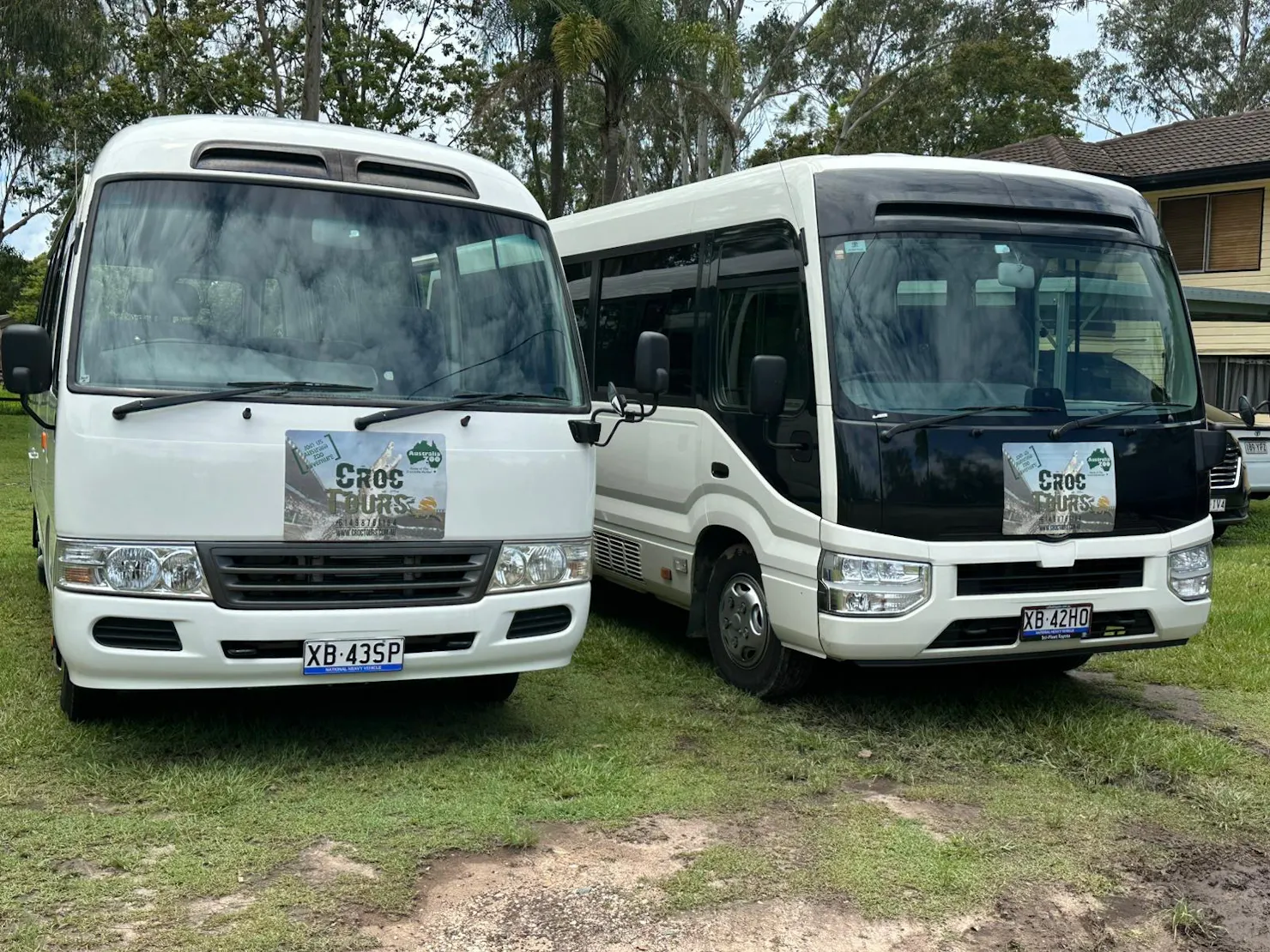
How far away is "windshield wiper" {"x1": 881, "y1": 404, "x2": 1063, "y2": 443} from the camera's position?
236 inches

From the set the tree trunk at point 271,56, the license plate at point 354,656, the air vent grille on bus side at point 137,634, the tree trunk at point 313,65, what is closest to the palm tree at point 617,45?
the tree trunk at point 313,65

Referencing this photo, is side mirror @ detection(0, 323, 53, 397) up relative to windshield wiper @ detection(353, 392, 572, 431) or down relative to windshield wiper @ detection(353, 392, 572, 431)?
up

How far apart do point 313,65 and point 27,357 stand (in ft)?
54.7

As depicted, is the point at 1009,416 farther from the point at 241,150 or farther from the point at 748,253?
the point at 241,150

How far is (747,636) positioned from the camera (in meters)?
6.97

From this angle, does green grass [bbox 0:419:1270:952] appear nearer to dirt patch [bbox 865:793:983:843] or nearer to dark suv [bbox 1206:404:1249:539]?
dirt patch [bbox 865:793:983:843]

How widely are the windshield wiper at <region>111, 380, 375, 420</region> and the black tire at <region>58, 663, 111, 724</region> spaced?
59.1 inches

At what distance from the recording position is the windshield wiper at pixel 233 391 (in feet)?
16.2

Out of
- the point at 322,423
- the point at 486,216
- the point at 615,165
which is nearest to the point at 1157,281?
the point at 486,216

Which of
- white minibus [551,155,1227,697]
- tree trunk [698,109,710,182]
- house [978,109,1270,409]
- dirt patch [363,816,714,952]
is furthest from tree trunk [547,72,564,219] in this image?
dirt patch [363,816,714,952]

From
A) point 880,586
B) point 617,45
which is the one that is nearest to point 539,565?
point 880,586

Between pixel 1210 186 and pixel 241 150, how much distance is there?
21995 millimetres

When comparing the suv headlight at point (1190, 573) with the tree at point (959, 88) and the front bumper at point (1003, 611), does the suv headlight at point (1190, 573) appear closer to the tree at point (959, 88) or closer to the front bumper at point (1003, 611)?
the front bumper at point (1003, 611)

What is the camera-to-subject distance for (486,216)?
601cm
